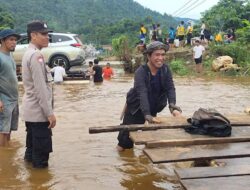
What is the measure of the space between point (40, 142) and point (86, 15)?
7795 cm

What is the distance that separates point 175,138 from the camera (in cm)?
435

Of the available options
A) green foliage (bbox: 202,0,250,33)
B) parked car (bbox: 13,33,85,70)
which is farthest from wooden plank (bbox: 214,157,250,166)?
green foliage (bbox: 202,0,250,33)

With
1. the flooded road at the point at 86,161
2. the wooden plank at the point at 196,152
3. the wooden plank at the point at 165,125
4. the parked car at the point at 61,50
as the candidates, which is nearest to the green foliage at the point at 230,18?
the parked car at the point at 61,50

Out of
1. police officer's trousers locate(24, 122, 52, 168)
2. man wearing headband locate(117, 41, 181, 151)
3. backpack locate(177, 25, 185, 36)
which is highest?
backpack locate(177, 25, 185, 36)

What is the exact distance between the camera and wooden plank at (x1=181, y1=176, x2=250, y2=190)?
321cm

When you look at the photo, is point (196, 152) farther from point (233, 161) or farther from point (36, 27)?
point (36, 27)

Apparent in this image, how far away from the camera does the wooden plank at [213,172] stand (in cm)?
347

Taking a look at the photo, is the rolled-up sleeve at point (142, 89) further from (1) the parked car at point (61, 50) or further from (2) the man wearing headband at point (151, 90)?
(1) the parked car at point (61, 50)

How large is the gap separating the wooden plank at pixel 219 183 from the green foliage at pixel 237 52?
59.3 feet

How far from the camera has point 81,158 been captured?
5.99 m

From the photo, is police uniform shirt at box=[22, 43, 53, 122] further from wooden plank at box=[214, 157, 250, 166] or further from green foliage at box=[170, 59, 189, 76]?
green foliage at box=[170, 59, 189, 76]

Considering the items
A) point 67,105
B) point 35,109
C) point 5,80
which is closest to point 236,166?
point 35,109

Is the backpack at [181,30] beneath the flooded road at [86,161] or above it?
above

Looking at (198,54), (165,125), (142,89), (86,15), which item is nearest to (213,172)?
(165,125)
